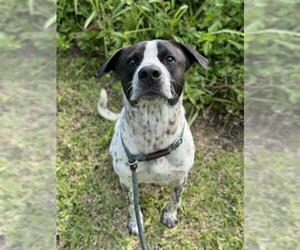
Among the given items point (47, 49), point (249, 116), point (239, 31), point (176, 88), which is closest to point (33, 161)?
point (47, 49)

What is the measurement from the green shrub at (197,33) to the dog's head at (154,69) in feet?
2.85

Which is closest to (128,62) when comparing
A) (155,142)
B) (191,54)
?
(191,54)

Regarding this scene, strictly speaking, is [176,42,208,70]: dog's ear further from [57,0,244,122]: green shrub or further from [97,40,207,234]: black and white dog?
[57,0,244,122]: green shrub

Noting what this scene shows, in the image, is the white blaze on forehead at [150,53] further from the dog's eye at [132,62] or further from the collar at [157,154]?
the collar at [157,154]

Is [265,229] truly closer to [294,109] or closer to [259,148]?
[259,148]

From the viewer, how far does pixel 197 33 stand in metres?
2.94

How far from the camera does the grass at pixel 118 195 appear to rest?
2.56 m

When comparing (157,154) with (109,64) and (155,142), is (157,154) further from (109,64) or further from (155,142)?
(109,64)

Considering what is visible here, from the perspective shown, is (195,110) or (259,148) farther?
(195,110)

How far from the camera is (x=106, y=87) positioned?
3293 millimetres

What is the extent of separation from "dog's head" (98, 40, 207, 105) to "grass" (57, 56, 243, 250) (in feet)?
2.97

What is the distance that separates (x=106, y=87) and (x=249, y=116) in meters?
1.67

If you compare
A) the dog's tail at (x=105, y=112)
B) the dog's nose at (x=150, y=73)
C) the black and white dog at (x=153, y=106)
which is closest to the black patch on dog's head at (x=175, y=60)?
the black and white dog at (x=153, y=106)

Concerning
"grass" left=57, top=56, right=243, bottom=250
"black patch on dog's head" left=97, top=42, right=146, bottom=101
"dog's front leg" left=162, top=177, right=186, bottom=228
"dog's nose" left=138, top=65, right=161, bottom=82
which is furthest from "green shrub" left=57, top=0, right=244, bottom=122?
"dog's nose" left=138, top=65, right=161, bottom=82
